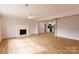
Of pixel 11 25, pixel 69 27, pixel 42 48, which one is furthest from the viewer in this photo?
pixel 11 25

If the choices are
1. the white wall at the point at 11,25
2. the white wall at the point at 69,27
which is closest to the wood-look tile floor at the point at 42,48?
the white wall at the point at 69,27

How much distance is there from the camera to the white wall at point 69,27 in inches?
249

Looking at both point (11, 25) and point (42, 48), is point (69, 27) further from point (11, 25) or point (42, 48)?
point (11, 25)

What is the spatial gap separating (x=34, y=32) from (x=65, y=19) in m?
4.72

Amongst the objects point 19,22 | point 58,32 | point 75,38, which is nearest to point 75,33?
point 75,38

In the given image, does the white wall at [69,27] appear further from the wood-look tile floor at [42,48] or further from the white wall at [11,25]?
the white wall at [11,25]

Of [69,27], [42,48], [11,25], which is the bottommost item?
[42,48]

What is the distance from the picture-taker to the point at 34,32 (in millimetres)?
11070

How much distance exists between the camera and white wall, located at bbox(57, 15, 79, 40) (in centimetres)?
633

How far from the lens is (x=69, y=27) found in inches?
275

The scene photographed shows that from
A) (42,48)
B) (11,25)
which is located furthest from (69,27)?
(11,25)
